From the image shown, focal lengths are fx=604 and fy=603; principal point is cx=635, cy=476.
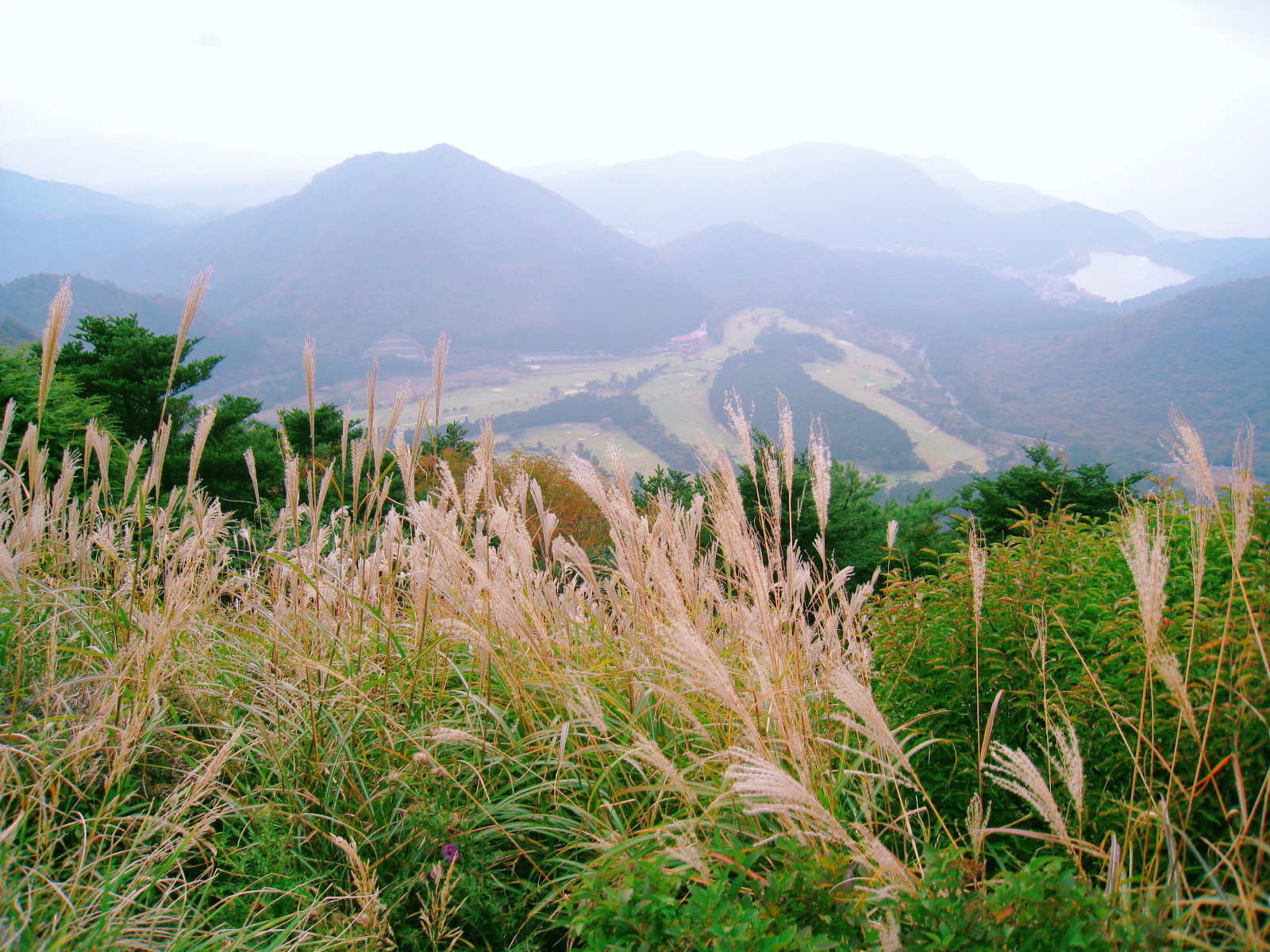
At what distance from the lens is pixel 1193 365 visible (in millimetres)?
59875

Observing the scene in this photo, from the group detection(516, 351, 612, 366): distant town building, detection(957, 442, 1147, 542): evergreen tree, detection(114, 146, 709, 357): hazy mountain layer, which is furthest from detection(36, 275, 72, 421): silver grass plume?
detection(114, 146, 709, 357): hazy mountain layer

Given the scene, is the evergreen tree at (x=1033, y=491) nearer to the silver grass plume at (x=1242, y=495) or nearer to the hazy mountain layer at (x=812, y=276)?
the silver grass plume at (x=1242, y=495)

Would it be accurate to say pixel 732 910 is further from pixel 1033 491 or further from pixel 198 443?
pixel 1033 491

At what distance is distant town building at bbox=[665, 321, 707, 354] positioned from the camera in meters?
84.0

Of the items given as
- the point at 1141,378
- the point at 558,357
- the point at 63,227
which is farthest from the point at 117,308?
the point at 63,227

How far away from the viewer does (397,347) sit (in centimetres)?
8400

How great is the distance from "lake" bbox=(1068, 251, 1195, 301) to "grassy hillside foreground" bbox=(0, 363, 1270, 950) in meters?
166

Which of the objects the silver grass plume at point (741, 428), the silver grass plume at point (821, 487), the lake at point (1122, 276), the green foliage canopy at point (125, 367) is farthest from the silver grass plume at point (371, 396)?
the lake at point (1122, 276)

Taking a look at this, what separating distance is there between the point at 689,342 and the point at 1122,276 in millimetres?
119214

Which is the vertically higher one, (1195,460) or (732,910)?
(1195,460)

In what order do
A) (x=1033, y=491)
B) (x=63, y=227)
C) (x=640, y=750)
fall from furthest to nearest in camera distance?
(x=63, y=227), (x=1033, y=491), (x=640, y=750)

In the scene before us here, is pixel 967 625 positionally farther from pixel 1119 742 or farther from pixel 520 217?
pixel 520 217

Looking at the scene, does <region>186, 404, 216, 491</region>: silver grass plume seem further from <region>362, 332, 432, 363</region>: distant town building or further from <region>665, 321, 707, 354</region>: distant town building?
<region>665, 321, 707, 354</region>: distant town building

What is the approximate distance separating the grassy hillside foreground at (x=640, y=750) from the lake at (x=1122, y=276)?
6524 inches
